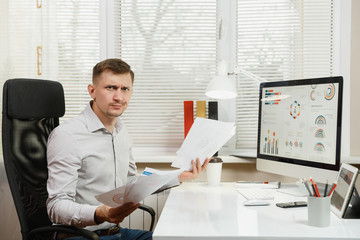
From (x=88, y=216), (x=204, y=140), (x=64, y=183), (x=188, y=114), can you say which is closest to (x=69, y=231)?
(x=88, y=216)

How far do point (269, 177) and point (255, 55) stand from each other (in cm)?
79

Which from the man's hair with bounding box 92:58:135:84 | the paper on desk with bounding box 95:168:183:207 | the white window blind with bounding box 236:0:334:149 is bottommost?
the paper on desk with bounding box 95:168:183:207

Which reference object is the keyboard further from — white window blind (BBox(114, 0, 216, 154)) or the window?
white window blind (BBox(114, 0, 216, 154))

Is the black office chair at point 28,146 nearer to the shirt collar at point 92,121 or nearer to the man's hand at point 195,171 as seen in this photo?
the shirt collar at point 92,121

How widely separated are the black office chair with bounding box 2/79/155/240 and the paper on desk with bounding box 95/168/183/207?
0.28m

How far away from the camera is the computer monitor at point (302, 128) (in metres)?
1.53

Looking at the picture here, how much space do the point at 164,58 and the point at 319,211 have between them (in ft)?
5.01

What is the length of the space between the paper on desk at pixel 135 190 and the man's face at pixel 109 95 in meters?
0.51

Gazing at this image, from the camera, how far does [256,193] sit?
1.67m

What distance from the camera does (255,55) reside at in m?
2.36

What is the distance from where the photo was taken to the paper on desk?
1.13 m

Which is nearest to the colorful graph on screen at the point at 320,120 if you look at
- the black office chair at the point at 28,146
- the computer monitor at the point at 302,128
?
the computer monitor at the point at 302,128

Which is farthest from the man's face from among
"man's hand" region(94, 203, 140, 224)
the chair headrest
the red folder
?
the red folder

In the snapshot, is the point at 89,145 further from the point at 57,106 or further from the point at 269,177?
the point at 269,177
